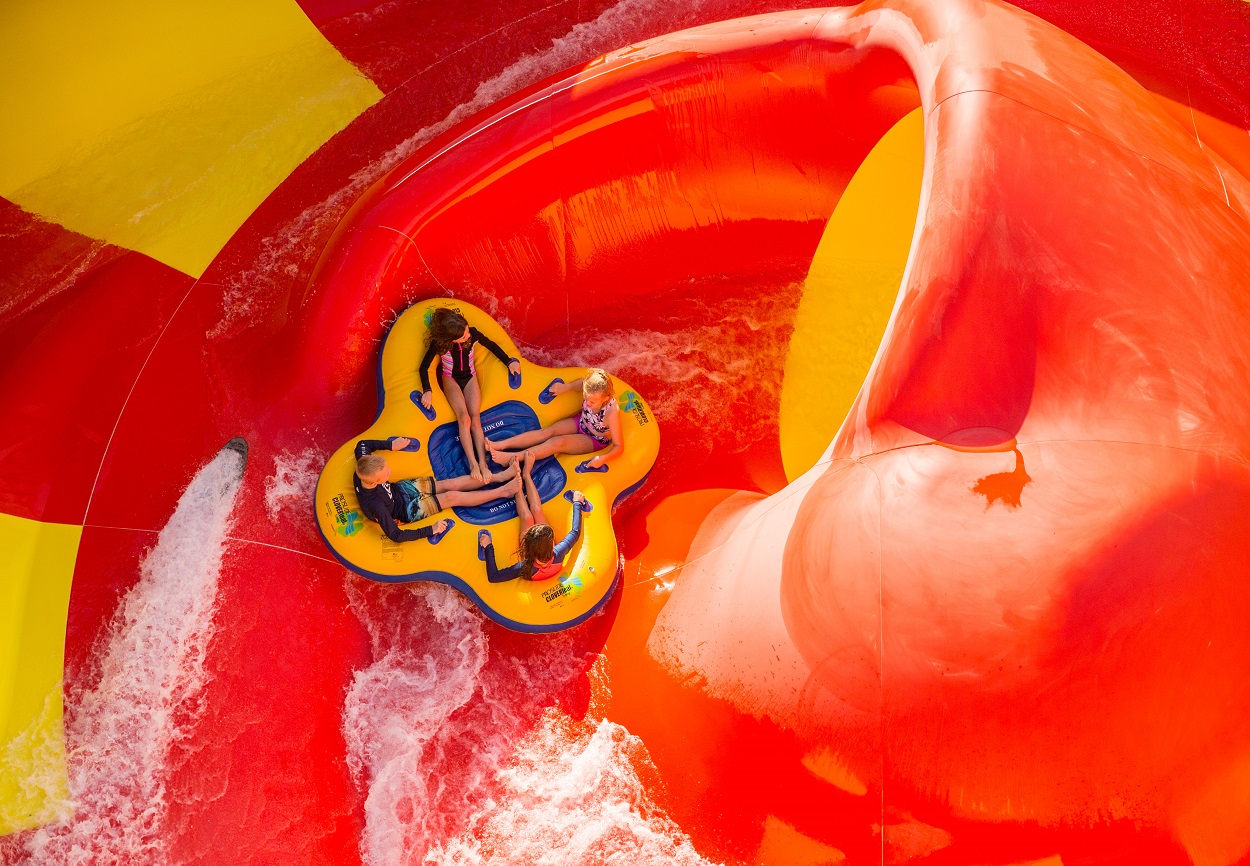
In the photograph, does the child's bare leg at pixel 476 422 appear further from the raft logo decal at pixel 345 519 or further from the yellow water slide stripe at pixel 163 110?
the yellow water slide stripe at pixel 163 110

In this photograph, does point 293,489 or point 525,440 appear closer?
point 293,489

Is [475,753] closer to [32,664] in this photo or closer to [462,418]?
[462,418]

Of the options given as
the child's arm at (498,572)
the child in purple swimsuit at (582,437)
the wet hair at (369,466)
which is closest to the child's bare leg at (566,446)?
the child in purple swimsuit at (582,437)

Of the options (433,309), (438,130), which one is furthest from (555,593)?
(438,130)

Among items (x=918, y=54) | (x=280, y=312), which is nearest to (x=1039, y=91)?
(x=918, y=54)

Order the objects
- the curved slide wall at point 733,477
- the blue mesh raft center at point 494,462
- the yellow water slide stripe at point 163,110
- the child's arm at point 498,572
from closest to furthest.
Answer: the curved slide wall at point 733,477, the child's arm at point 498,572, the blue mesh raft center at point 494,462, the yellow water slide stripe at point 163,110

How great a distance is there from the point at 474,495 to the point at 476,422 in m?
0.31

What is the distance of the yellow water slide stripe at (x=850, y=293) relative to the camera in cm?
351

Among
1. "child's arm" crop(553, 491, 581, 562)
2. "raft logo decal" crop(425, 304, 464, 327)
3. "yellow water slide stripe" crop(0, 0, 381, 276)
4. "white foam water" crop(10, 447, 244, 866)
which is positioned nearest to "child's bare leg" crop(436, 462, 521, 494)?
"child's arm" crop(553, 491, 581, 562)

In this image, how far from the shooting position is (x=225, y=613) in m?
2.99

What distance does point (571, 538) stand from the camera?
3160mm

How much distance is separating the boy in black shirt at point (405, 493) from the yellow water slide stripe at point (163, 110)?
141 cm

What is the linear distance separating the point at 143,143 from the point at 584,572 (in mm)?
2922

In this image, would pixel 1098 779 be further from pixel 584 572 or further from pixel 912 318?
pixel 584 572
